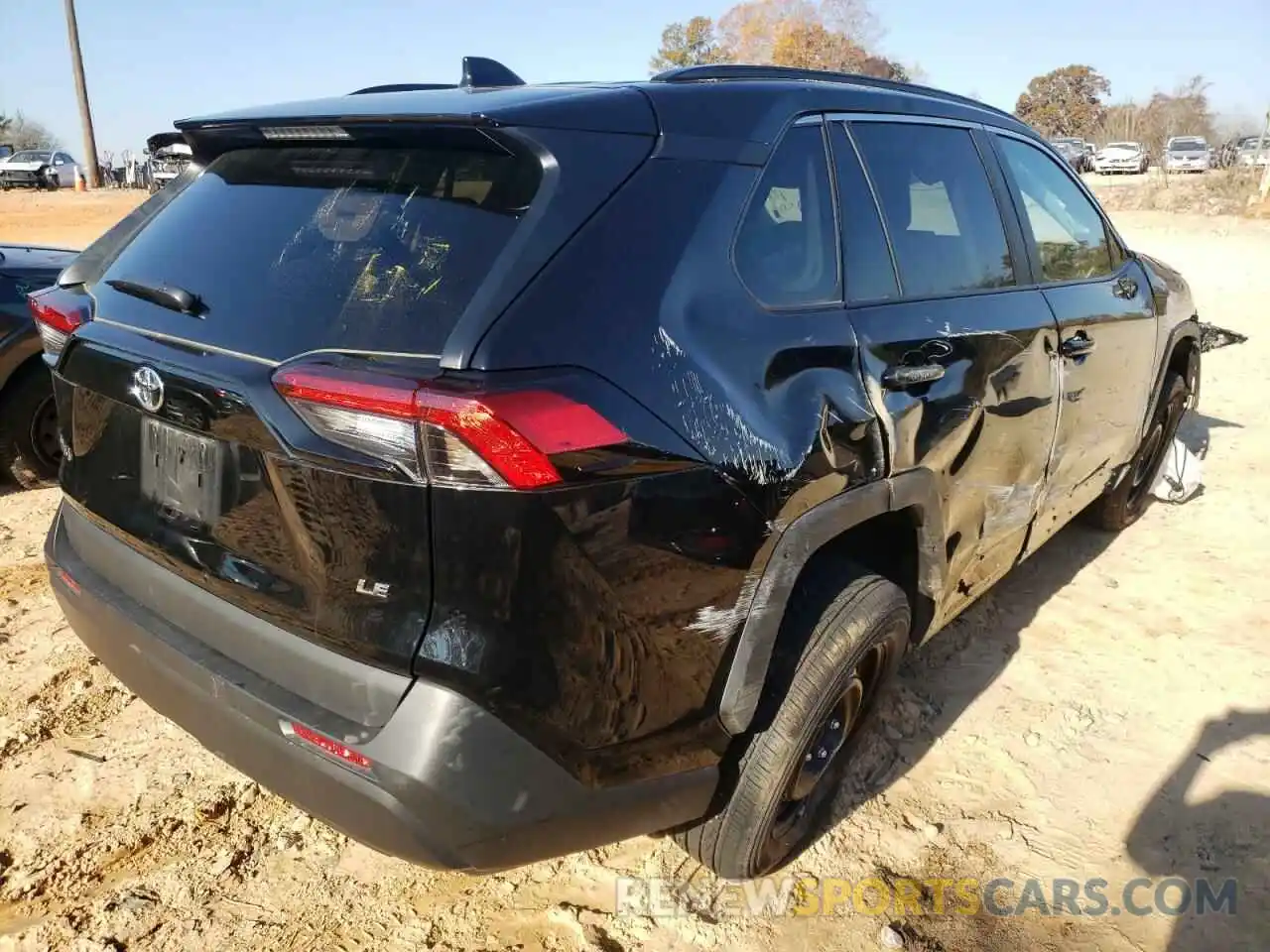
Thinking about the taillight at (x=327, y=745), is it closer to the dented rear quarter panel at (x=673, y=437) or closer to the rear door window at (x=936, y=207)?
the dented rear quarter panel at (x=673, y=437)

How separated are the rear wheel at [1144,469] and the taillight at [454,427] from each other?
3.60m

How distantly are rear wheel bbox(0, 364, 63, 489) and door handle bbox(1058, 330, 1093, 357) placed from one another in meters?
4.66

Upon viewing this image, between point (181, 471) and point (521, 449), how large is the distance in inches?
33.1

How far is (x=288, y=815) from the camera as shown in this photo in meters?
2.63

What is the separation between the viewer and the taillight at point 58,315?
2.26m

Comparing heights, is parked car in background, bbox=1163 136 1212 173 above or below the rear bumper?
below

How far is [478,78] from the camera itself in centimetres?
248

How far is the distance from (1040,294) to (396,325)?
7.50ft

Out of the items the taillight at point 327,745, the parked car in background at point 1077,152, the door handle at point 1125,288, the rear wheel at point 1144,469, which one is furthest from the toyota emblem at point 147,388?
the parked car in background at point 1077,152

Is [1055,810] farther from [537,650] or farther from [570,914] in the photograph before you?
[537,650]

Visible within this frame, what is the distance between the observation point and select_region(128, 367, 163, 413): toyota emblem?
1920mm

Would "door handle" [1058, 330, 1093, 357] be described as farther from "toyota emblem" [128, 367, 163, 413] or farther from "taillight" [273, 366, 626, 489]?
"toyota emblem" [128, 367, 163, 413]

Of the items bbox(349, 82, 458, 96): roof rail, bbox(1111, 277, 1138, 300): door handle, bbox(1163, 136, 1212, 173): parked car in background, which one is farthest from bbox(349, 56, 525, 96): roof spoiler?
bbox(1163, 136, 1212, 173): parked car in background

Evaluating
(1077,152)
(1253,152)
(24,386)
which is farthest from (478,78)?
(1077,152)
